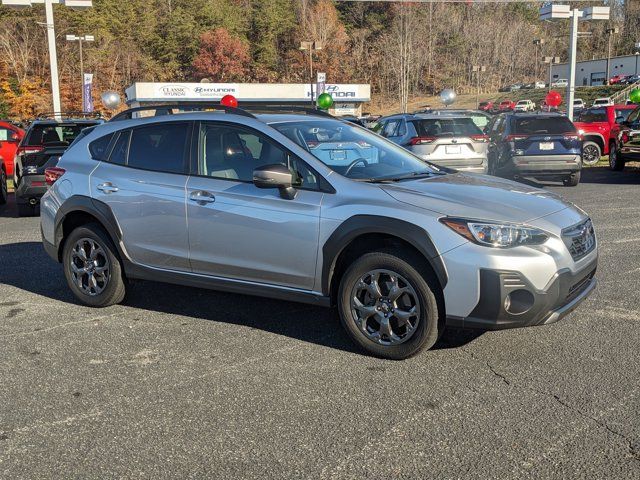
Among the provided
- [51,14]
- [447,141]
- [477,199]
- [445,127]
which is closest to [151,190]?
[477,199]

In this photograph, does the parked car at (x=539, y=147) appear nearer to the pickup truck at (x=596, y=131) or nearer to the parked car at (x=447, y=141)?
the parked car at (x=447, y=141)

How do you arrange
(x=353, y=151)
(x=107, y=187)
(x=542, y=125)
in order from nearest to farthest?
(x=353, y=151), (x=107, y=187), (x=542, y=125)

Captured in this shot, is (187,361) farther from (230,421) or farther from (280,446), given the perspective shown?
(280,446)

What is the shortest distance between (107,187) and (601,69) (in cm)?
10137

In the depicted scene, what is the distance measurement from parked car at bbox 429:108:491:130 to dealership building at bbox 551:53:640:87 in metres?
79.0

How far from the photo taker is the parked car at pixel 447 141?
12602 mm

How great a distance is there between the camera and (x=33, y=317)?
5.77 metres

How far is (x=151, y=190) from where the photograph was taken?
5500 mm

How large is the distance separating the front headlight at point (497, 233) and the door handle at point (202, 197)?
1.85 m

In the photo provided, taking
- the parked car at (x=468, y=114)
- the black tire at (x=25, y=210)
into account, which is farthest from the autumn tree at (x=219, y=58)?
the black tire at (x=25, y=210)

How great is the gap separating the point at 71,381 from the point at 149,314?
153cm

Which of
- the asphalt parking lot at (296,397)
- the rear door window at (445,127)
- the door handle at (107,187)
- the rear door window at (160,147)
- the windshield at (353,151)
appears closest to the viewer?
the asphalt parking lot at (296,397)

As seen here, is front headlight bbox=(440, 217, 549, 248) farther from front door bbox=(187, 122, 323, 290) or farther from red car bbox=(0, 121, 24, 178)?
red car bbox=(0, 121, 24, 178)

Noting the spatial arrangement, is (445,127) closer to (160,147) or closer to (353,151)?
(353,151)
